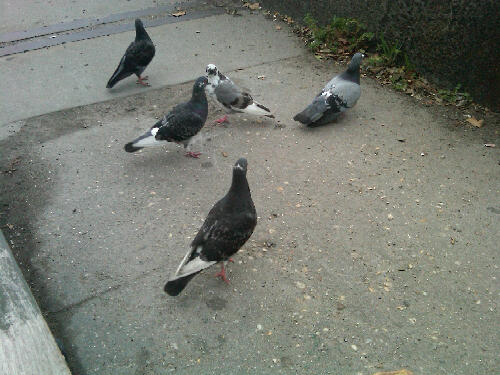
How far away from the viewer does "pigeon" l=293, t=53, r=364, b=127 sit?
16.0 feet

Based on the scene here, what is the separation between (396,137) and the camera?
190 inches

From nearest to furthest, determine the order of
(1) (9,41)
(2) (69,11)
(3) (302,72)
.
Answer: (3) (302,72) → (1) (9,41) → (2) (69,11)

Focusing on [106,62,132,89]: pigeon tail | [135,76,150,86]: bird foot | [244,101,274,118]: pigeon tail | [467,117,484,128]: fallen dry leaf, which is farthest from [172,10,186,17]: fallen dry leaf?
[467,117,484,128]: fallen dry leaf

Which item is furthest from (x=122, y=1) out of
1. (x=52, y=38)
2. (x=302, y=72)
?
(x=302, y=72)

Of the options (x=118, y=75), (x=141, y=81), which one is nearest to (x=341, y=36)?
(x=141, y=81)

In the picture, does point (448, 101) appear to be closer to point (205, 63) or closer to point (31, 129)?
point (205, 63)

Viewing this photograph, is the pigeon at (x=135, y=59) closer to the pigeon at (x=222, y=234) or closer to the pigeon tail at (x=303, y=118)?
the pigeon tail at (x=303, y=118)

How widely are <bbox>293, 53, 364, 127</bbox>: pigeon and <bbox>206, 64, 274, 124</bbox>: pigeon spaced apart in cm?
41

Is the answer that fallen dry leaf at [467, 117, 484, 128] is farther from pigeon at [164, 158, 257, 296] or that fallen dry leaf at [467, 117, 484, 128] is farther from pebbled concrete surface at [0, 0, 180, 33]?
pebbled concrete surface at [0, 0, 180, 33]

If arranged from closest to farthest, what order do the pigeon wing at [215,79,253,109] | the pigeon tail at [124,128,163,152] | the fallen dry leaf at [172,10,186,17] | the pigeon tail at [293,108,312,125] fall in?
the pigeon tail at [124,128,163,152]
the pigeon tail at [293,108,312,125]
the pigeon wing at [215,79,253,109]
the fallen dry leaf at [172,10,186,17]

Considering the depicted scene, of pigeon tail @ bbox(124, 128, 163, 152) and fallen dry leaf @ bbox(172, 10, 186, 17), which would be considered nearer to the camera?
pigeon tail @ bbox(124, 128, 163, 152)

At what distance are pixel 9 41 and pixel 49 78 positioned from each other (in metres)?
1.64

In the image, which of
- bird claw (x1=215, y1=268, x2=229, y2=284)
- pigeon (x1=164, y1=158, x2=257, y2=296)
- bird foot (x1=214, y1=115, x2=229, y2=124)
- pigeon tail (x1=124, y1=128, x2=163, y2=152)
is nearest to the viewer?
pigeon (x1=164, y1=158, x2=257, y2=296)

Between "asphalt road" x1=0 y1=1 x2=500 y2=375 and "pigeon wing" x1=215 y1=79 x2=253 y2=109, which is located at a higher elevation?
"pigeon wing" x1=215 y1=79 x2=253 y2=109
